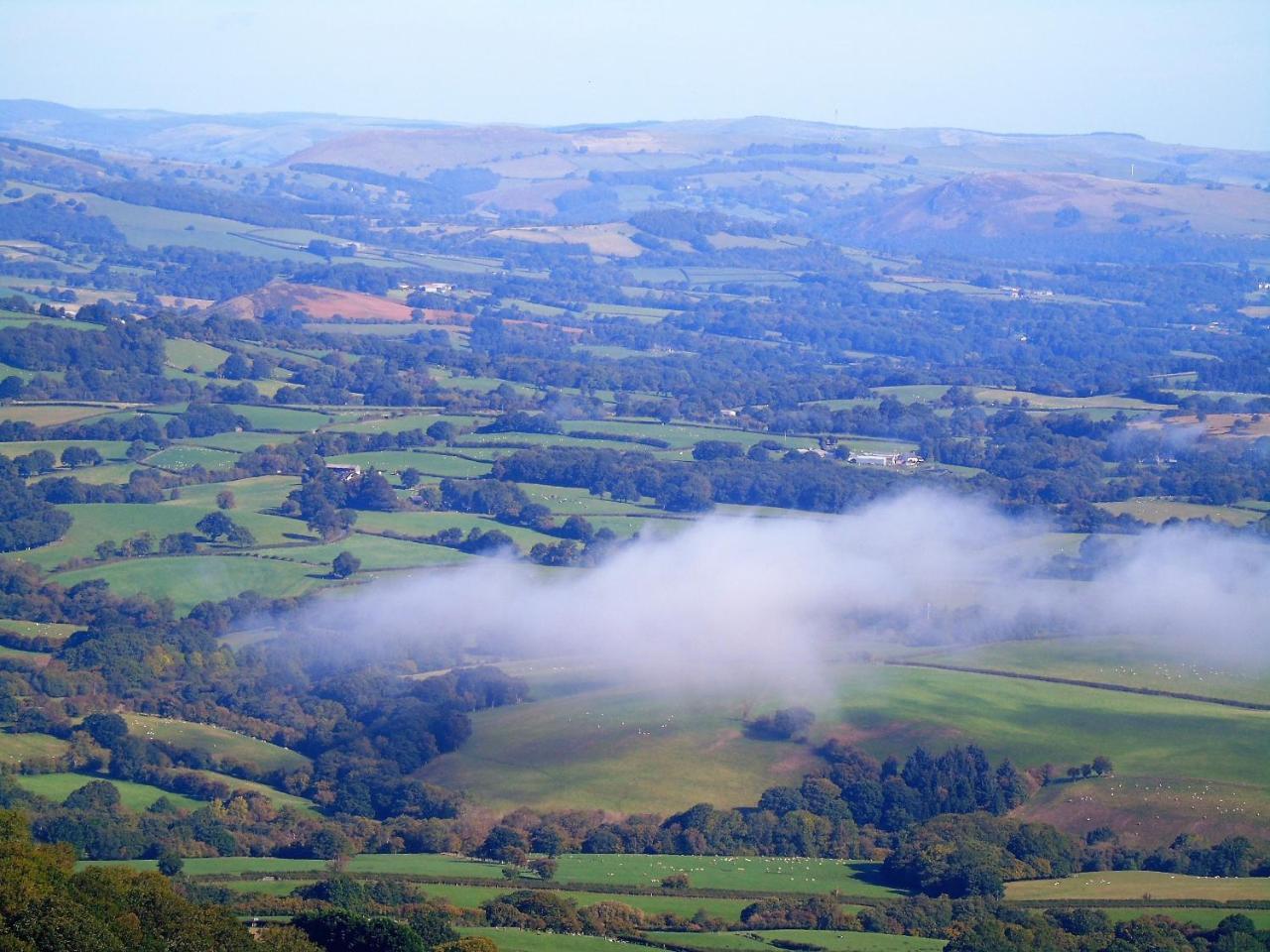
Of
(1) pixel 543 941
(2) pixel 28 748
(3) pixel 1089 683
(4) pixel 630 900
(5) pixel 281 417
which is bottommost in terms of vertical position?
(2) pixel 28 748

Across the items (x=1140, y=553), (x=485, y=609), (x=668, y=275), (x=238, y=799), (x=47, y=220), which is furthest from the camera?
(x=668, y=275)

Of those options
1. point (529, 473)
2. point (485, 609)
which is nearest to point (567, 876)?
point (485, 609)

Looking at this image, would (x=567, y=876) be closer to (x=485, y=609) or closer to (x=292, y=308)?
(x=485, y=609)

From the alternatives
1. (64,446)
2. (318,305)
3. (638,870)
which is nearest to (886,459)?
(64,446)

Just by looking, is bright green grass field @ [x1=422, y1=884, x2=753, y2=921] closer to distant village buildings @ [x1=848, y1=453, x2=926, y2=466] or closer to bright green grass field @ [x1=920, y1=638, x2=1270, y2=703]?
bright green grass field @ [x1=920, y1=638, x2=1270, y2=703]

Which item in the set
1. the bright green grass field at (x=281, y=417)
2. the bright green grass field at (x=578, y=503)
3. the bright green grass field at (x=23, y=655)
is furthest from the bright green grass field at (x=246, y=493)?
the bright green grass field at (x=23, y=655)

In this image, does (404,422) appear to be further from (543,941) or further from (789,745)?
(543,941)
